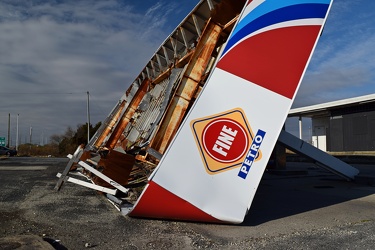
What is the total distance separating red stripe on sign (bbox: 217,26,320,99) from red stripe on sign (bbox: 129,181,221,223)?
8.02 ft

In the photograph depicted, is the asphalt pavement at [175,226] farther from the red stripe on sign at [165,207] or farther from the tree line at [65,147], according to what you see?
the tree line at [65,147]

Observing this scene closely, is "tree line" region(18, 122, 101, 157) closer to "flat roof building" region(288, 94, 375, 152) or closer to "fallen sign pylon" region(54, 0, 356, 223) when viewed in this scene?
"flat roof building" region(288, 94, 375, 152)

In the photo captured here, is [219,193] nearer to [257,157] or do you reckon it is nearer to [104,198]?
[257,157]

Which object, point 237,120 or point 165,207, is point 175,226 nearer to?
point 165,207

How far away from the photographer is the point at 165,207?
19.1ft

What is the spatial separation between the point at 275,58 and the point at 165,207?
3.30m

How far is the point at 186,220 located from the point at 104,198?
9.99 ft

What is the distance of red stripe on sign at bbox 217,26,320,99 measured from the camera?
20.3 feet

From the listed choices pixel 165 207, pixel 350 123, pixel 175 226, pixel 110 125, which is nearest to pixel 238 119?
pixel 165 207

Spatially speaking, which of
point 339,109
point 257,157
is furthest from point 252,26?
point 339,109

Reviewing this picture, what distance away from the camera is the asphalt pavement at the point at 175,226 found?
15.9 feet

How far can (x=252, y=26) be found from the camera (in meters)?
6.30

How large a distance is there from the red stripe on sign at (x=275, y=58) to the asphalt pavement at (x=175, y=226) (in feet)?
7.87

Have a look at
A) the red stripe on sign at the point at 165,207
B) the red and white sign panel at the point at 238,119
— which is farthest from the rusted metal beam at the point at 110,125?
the red stripe on sign at the point at 165,207
